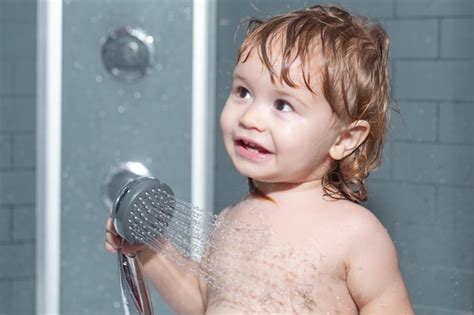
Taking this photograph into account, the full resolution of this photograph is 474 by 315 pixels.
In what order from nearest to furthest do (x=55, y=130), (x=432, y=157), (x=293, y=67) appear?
(x=293, y=67)
(x=432, y=157)
(x=55, y=130)

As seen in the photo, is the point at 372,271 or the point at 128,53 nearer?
the point at 372,271

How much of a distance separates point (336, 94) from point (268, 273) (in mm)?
194

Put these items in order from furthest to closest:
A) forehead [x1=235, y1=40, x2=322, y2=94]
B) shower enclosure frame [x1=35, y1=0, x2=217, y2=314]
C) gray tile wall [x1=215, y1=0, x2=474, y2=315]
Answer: shower enclosure frame [x1=35, y1=0, x2=217, y2=314] < gray tile wall [x1=215, y1=0, x2=474, y2=315] < forehead [x1=235, y1=40, x2=322, y2=94]

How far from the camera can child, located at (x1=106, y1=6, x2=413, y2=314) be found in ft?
3.70

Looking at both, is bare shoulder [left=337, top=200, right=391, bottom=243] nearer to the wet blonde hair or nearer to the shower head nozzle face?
the wet blonde hair

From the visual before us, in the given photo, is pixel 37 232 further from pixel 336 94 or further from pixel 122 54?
pixel 336 94

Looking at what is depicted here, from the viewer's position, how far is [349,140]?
117 cm

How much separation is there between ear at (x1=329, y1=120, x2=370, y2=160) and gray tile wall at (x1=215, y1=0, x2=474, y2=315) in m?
0.14

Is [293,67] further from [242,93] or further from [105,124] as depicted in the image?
[105,124]

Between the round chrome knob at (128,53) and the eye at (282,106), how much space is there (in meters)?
0.40

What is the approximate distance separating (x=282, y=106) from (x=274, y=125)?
0.9 inches
